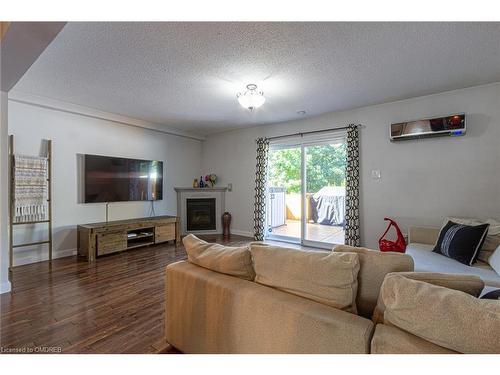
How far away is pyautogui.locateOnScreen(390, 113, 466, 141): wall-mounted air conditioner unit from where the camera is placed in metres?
3.12

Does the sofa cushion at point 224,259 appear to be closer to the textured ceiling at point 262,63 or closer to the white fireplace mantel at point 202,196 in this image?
the textured ceiling at point 262,63

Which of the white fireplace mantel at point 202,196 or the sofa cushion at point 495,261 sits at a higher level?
the white fireplace mantel at point 202,196

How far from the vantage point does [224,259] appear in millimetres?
1436

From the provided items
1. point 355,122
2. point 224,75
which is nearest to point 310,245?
point 355,122

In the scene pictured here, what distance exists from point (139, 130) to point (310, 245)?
401 cm

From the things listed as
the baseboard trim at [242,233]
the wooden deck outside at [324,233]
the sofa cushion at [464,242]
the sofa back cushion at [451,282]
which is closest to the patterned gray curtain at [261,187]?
the baseboard trim at [242,233]

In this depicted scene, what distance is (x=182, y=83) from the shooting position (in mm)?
2943

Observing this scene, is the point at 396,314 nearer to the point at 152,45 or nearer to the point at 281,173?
the point at 152,45

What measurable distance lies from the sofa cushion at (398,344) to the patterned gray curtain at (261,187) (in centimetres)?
413

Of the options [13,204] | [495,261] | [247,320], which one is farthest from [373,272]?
[13,204]

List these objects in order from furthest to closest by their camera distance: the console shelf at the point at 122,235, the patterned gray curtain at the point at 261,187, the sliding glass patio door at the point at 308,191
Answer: the patterned gray curtain at the point at 261,187 → the sliding glass patio door at the point at 308,191 → the console shelf at the point at 122,235

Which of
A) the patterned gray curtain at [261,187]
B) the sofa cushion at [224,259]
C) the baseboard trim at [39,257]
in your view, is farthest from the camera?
the patterned gray curtain at [261,187]

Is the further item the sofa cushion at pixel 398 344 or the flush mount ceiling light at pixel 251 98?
the flush mount ceiling light at pixel 251 98

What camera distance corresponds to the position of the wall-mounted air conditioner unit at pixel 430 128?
10.2 ft
